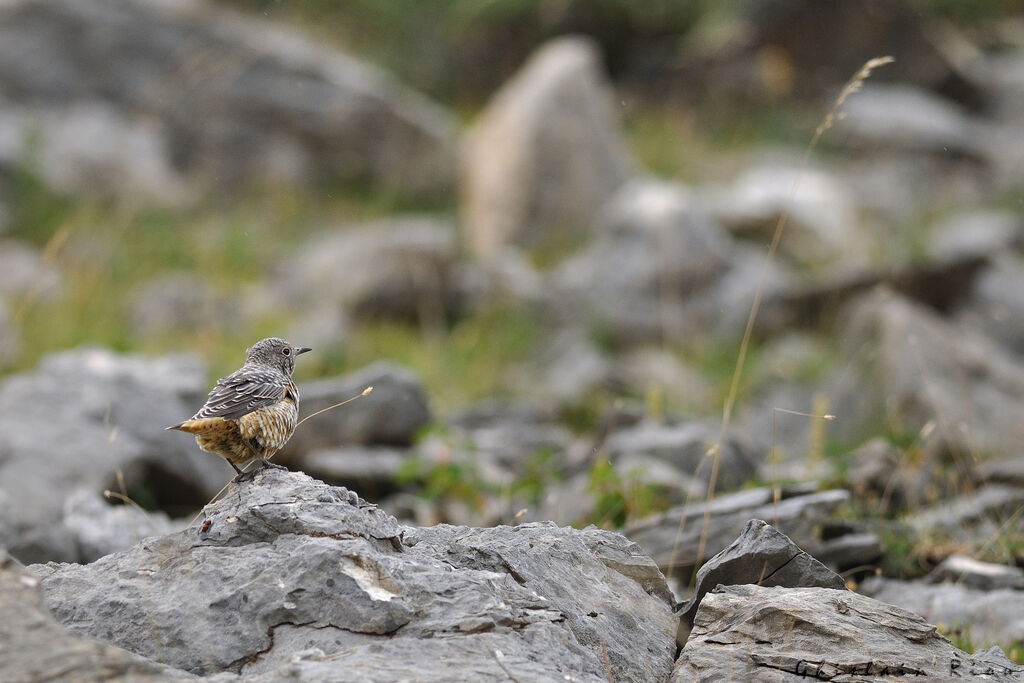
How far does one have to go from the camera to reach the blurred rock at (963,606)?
385cm

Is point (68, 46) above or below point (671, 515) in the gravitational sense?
above

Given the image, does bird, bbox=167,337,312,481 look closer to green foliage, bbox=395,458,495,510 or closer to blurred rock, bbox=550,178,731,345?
green foliage, bbox=395,458,495,510

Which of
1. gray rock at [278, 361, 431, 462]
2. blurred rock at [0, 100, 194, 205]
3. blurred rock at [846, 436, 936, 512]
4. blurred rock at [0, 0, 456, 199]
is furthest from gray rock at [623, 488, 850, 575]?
blurred rock at [0, 0, 456, 199]

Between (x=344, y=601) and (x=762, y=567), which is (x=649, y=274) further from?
(x=344, y=601)

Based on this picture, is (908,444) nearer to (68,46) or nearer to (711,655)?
(711,655)

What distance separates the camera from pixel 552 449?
265 inches

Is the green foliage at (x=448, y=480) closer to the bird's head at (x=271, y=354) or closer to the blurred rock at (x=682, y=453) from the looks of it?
the blurred rock at (x=682, y=453)

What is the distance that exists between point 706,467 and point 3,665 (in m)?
4.27

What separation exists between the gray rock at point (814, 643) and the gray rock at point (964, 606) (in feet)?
2.79

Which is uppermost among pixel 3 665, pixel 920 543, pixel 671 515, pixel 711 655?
pixel 3 665

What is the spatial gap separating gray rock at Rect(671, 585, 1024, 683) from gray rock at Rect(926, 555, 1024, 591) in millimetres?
1318

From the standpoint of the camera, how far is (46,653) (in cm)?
217

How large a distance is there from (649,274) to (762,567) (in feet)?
24.4

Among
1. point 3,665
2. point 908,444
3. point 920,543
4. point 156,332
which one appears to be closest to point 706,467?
point 908,444
